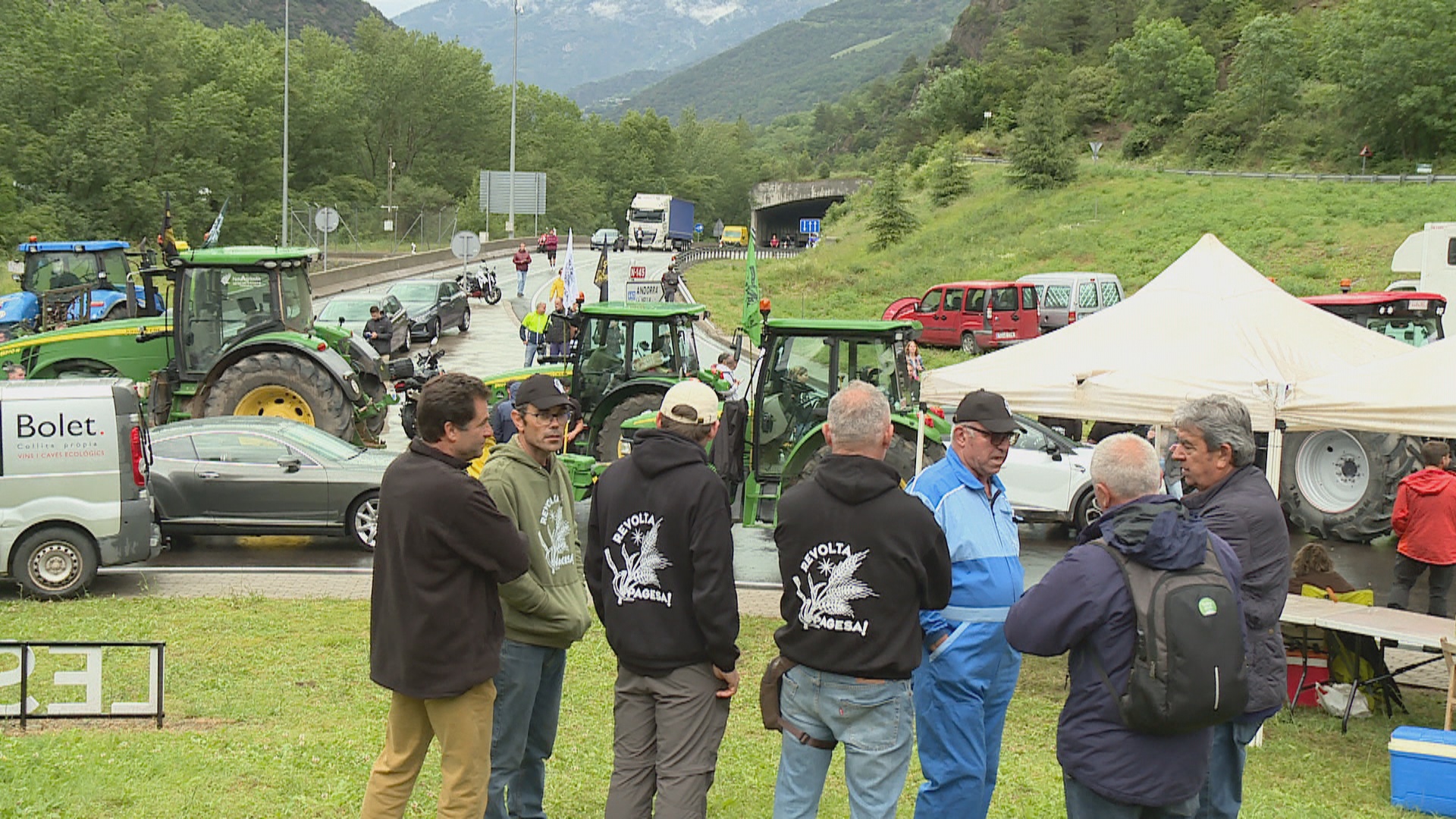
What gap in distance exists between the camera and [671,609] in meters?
4.80

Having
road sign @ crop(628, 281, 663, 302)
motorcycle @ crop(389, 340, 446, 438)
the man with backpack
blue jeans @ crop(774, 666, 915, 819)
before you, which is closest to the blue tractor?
motorcycle @ crop(389, 340, 446, 438)

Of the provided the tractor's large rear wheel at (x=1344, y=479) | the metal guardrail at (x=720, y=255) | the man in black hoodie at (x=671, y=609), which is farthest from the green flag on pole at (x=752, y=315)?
the metal guardrail at (x=720, y=255)

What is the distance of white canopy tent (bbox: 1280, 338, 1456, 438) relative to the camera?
8672 millimetres

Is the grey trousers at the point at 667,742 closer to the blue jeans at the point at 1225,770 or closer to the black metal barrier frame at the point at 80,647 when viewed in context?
the blue jeans at the point at 1225,770

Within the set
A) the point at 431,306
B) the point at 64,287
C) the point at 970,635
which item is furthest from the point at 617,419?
the point at 431,306

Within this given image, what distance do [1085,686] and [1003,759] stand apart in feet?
10.0

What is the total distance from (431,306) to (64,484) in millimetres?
22866

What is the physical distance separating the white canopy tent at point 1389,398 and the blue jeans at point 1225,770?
4.55 m

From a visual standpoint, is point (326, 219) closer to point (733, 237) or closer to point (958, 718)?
point (958, 718)

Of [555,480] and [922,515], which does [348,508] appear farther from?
[922,515]

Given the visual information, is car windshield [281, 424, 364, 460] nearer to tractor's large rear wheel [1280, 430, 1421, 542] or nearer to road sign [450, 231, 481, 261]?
tractor's large rear wheel [1280, 430, 1421, 542]

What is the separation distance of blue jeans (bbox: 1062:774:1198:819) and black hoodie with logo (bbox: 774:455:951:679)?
680 millimetres

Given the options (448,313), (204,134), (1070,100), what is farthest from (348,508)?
(1070,100)

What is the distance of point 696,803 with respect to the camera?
15.8 ft
